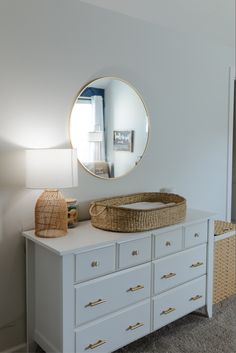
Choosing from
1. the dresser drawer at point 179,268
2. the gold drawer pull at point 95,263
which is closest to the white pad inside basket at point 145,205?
the dresser drawer at point 179,268

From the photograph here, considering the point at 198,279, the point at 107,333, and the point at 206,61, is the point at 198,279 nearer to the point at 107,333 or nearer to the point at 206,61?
the point at 107,333

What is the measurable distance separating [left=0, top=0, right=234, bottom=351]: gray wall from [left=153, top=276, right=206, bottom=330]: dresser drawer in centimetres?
81

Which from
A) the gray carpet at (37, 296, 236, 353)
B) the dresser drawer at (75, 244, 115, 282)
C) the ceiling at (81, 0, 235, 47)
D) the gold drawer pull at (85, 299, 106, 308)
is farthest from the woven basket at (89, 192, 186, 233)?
the ceiling at (81, 0, 235, 47)

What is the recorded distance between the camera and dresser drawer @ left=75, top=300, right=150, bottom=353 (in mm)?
2055

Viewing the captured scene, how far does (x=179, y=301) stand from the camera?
2.56 meters

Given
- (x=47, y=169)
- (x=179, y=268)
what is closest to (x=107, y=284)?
(x=179, y=268)

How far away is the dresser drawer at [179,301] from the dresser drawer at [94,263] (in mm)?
499

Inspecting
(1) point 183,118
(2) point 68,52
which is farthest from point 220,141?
(2) point 68,52

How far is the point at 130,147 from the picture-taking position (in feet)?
9.38

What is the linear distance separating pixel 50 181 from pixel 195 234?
1.15 metres

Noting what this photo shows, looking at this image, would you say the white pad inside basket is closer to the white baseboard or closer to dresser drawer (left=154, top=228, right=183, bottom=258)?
dresser drawer (left=154, top=228, right=183, bottom=258)

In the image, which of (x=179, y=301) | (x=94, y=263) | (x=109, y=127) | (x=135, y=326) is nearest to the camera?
(x=94, y=263)

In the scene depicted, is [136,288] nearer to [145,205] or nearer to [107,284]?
[107,284]

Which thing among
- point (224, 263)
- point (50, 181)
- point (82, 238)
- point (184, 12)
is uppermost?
point (184, 12)
